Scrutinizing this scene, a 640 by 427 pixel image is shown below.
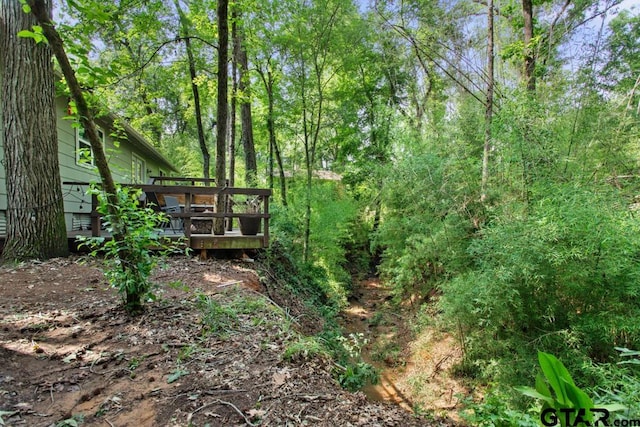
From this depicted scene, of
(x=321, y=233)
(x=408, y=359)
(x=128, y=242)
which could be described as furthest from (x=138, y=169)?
(x=408, y=359)

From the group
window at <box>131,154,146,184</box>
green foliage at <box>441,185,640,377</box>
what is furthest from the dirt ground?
window at <box>131,154,146,184</box>

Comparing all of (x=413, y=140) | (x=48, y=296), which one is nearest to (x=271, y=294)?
Result: (x=48, y=296)

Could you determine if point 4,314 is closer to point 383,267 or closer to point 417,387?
point 417,387

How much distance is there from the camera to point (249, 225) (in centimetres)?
516

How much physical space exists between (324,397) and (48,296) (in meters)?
2.98

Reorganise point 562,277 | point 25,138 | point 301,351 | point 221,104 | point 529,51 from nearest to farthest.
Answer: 1. point 301,351
2. point 562,277
3. point 25,138
4. point 221,104
5. point 529,51

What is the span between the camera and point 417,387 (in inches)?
192

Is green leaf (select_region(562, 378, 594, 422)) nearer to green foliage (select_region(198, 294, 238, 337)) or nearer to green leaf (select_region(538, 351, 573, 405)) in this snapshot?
green leaf (select_region(538, 351, 573, 405))

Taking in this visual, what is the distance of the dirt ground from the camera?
160 centimetres

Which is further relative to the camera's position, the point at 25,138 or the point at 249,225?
the point at 249,225

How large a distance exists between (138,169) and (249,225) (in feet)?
24.9

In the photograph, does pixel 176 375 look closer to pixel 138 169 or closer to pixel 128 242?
pixel 128 242

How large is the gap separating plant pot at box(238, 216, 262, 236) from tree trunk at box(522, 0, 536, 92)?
4884 millimetres

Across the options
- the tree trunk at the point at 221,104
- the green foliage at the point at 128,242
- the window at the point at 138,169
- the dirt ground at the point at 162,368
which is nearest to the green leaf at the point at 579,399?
the dirt ground at the point at 162,368
